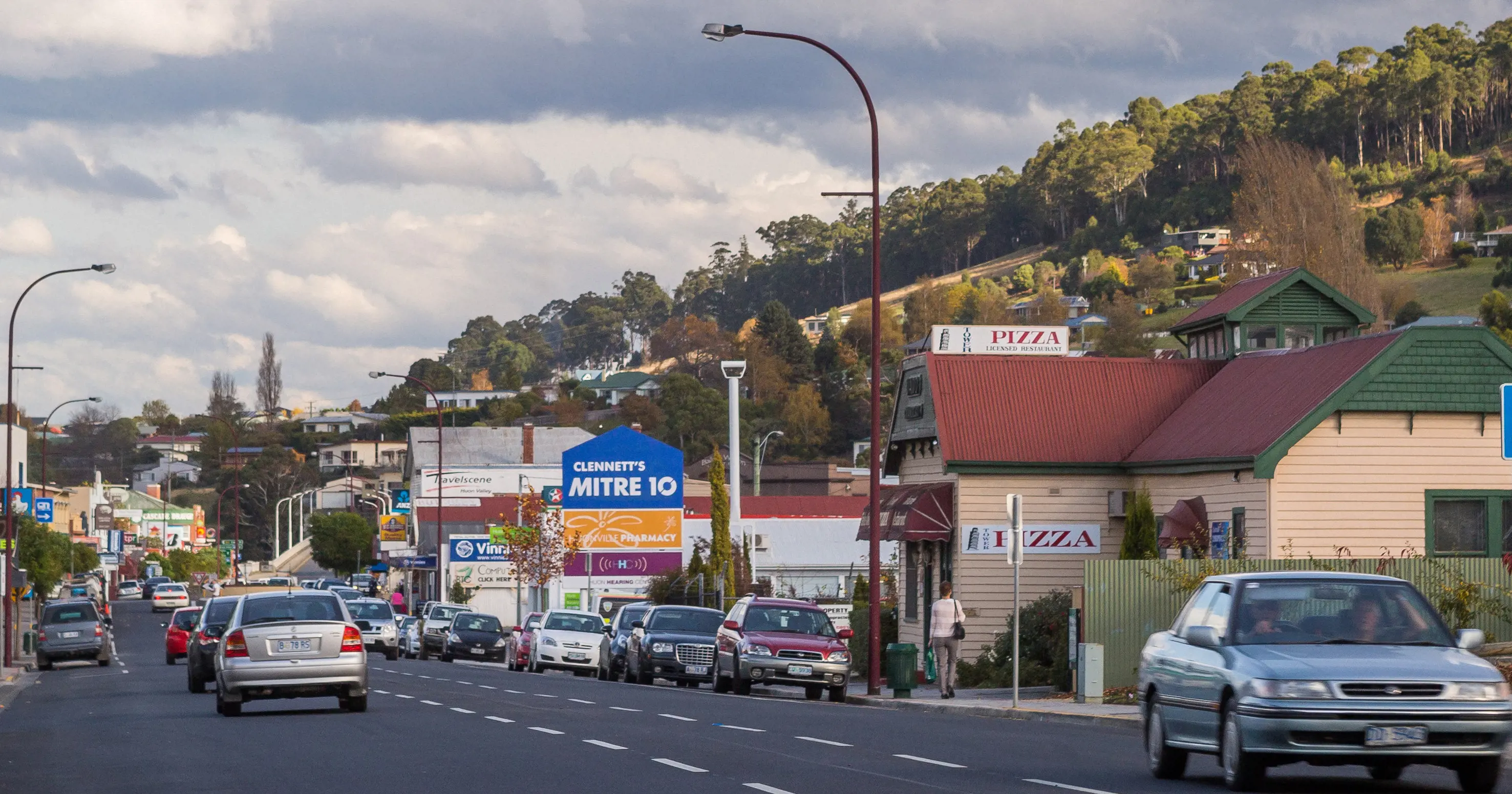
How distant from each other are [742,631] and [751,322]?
144 m

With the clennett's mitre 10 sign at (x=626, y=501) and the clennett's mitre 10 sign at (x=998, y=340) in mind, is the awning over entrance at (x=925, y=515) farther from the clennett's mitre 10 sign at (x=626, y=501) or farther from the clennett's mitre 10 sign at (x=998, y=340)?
the clennett's mitre 10 sign at (x=626, y=501)

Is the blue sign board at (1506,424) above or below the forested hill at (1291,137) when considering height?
below

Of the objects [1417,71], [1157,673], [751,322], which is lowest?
[1157,673]

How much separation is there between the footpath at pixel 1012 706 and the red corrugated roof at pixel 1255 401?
548 centimetres

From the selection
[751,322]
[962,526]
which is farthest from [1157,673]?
[751,322]

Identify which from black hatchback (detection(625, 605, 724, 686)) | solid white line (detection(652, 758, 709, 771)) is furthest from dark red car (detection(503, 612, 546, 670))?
solid white line (detection(652, 758, 709, 771))

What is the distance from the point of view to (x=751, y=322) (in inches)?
6924

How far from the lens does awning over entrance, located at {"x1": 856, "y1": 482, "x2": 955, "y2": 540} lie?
35.7 meters

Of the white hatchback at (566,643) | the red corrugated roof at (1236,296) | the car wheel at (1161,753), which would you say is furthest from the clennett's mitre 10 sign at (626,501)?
the car wheel at (1161,753)

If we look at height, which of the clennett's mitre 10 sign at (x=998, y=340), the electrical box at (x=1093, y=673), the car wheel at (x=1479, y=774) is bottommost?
the electrical box at (x=1093, y=673)

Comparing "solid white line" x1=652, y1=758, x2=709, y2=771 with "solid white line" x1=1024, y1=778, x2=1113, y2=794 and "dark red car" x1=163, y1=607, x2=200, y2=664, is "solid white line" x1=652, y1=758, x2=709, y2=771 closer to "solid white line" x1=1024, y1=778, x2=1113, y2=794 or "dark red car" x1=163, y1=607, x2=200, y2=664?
"solid white line" x1=1024, y1=778, x2=1113, y2=794

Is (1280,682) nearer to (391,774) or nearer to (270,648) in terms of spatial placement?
(391,774)

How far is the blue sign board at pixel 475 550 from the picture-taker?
Result: 79188mm

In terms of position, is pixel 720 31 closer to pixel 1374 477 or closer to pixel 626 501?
pixel 1374 477
